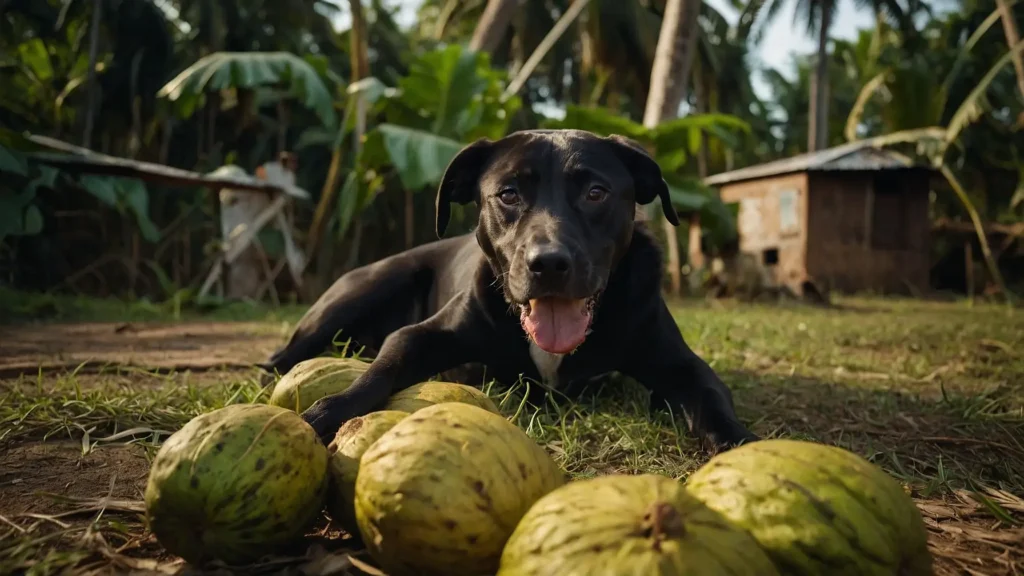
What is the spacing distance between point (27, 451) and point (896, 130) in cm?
2578

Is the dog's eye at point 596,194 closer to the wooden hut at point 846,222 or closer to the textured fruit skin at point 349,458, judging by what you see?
the textured fruit skin at point 349,458

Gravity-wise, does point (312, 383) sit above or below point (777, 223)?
below

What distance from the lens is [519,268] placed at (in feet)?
9.05

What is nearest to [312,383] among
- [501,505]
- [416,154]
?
[501,505]

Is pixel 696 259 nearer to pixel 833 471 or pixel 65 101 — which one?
pixel 65 101

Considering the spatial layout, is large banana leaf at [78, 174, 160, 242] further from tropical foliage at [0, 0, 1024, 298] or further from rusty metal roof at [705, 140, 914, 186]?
rusty metal roof at [705, 140, 914, 186]

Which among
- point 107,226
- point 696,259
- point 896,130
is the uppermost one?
point 896,130

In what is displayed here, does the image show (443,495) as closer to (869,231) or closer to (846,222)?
(846,222)

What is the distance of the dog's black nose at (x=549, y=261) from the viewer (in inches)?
101

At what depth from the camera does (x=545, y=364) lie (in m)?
3.32

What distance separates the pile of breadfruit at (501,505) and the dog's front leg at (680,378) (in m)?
1.30

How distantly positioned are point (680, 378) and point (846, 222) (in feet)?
53.4

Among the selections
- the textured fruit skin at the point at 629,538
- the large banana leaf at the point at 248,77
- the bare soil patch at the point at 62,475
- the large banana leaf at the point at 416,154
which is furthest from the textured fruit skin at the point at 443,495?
the large banana leaf at the point at 248,77

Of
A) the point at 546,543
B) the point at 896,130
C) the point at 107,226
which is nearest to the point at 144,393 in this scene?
the point at 546,543
